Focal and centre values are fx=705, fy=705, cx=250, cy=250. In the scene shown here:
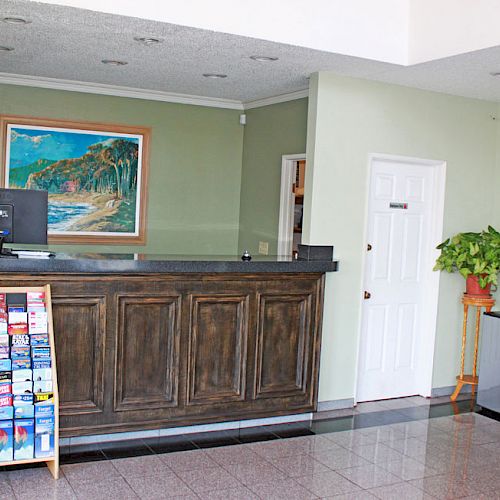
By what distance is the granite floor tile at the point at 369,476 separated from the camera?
419 cm

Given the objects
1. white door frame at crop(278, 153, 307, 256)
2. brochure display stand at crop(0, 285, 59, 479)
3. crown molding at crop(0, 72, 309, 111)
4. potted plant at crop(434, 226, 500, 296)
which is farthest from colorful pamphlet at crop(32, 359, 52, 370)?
potted plant at crop(434, 226, 500, 296)

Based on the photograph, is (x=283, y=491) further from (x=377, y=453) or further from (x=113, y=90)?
→ (x=113, y=90)

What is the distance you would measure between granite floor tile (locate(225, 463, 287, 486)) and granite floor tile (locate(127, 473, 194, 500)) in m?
0.35

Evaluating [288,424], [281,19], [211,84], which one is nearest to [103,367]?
[288,424]

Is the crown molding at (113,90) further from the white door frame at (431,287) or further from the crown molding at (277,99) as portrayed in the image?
the white door frame at (431,287)

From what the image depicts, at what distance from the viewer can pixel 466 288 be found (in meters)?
6.11

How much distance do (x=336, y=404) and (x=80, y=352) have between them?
2.21 metres

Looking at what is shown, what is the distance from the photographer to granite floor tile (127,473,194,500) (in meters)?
3.86

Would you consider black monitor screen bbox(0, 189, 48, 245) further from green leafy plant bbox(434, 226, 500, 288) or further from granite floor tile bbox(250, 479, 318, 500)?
green leafy plant bbox(434, 226, 500, 288)

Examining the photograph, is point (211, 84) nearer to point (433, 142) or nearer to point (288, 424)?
point (433, 142)

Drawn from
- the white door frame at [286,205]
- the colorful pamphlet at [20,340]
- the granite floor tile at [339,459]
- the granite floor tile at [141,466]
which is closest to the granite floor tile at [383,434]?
the granite floor tile at [339,459]

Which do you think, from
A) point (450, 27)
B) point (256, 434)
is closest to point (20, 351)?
point (256, 434)

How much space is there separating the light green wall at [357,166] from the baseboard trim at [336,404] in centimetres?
4

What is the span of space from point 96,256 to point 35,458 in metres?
1.31
